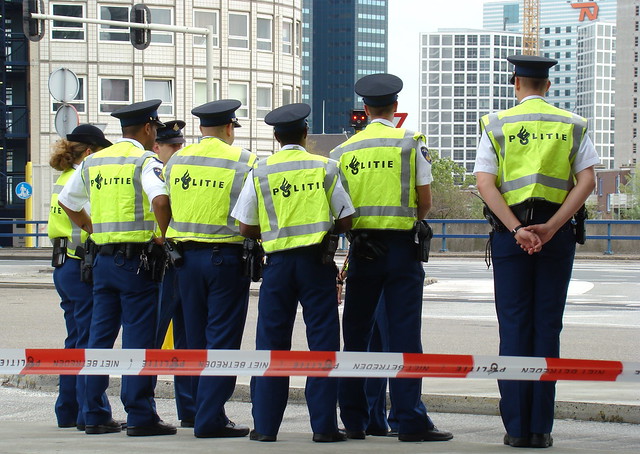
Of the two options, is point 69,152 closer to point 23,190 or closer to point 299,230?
point 299,230

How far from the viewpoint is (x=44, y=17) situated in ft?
72.1

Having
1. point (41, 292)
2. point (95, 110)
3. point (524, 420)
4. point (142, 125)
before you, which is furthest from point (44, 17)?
point (95, 110)

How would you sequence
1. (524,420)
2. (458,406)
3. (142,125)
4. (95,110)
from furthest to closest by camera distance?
(95,110) → (458,406) → (142,125) → (524,420)

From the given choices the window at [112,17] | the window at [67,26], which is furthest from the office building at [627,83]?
the window at [67,26]

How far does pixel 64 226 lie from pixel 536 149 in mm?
3260

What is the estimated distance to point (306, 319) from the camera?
626 cm

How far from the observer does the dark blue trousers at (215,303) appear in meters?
6.37

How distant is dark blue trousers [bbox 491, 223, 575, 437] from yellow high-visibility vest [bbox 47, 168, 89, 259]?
2813 millimetres

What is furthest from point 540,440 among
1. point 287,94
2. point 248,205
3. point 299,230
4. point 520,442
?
point 287,94

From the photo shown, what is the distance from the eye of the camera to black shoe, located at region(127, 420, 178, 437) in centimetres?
649

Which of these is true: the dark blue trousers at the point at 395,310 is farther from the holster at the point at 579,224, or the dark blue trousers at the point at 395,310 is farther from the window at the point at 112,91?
the window at the point at 112,91

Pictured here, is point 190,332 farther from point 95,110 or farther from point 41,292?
point 95,110

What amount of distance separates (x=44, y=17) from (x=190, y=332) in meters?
16.8

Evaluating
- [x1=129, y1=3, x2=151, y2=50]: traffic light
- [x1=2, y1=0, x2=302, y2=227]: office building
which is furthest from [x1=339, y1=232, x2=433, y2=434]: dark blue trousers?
[x1=2, y1=0, x2=302, y2=227]: office building
